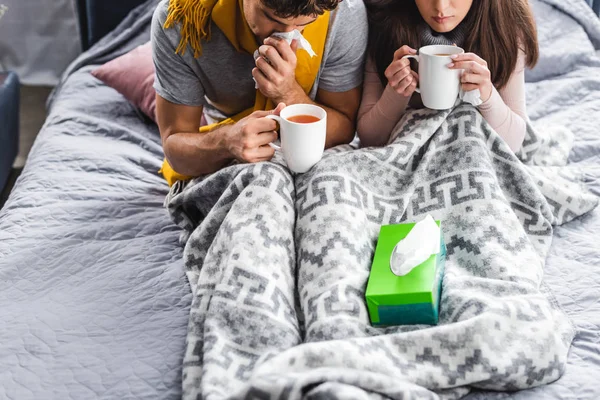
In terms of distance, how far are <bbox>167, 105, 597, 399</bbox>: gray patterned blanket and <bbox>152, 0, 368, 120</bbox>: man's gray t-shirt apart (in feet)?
0.58

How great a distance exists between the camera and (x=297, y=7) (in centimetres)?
131

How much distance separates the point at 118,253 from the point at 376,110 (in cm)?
60

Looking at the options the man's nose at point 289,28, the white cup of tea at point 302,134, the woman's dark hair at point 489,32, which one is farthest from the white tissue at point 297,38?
the woman's dark hair at point 489,32

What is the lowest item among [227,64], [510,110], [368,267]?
[368,267]

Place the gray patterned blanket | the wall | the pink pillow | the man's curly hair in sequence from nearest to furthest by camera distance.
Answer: the gray patterned blanket < the man's curly hair < the pink pillow < the wall

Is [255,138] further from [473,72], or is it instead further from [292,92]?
[473,72]

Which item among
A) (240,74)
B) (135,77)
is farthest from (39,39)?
(240,74)

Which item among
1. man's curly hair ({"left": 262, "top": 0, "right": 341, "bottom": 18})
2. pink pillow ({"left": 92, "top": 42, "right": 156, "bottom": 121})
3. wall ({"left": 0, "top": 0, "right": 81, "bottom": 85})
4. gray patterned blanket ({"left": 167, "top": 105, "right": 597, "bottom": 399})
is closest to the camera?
gray patterned blanket ({"left": 167, "top": 105, "right": 597, "bottom": 399})

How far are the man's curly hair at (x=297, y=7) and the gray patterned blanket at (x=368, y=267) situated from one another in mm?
272

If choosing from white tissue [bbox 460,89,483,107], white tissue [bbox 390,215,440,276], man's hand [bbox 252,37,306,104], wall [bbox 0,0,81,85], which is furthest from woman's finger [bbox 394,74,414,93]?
wall [bbox 0,0,81,85]

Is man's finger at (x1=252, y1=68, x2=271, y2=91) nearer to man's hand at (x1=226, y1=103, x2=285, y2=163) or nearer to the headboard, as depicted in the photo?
man's hand at (x1=226, y1=103, x2=285, y2=163)

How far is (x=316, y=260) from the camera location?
50.6 inches

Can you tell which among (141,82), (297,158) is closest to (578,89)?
(297,158)

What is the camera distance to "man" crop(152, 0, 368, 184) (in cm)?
143
